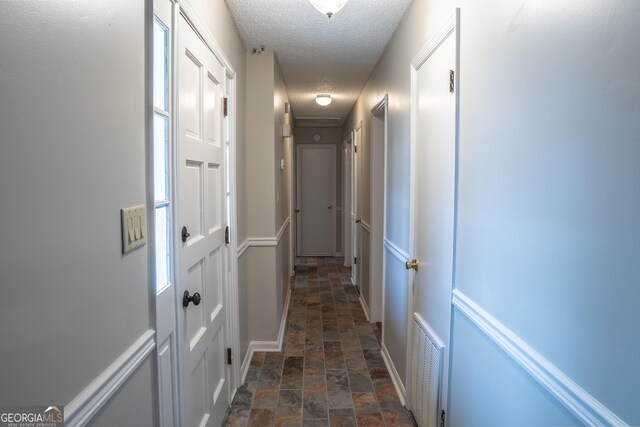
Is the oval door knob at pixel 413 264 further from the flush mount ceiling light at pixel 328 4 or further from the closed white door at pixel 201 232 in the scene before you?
the flush mount ceiling light at pixel 328 4

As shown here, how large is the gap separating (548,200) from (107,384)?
1.14 m

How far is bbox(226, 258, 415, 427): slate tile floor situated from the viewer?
7.28ft

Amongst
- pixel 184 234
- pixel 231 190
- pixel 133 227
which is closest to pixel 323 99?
pixel 231 190

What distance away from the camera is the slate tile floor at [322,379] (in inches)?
87.4

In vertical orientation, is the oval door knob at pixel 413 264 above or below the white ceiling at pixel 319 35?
below

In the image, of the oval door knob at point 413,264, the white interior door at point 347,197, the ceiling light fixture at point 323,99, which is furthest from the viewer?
the white interior door at point 347,197

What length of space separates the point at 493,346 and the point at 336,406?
1.42 metres

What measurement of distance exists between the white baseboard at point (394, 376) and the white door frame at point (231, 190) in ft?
3.44

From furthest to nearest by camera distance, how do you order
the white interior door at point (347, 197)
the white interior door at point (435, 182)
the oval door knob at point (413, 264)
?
the white interior door at point (347, 197) → the oval door knob at point (413, 264) → the white interior door at point (435, 182)

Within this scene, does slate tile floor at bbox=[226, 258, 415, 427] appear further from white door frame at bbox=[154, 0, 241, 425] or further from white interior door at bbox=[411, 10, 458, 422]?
white interior door at bbox=[411, 10, 458, 422]

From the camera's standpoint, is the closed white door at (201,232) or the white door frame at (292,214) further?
the white door frame at (292,214)

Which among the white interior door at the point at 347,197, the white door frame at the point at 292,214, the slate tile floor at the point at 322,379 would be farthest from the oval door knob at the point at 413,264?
the white interior door at the point at 347,197

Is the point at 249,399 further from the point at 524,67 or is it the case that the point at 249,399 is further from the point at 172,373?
the point at 524,67

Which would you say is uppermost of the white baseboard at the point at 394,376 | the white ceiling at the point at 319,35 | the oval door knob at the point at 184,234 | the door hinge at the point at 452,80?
the white ceiling at the point at 319,35
